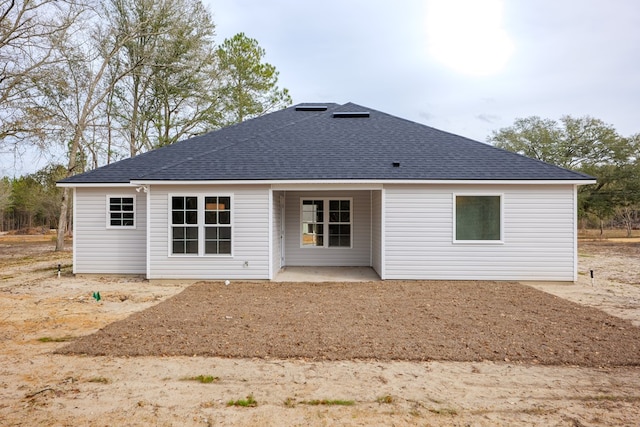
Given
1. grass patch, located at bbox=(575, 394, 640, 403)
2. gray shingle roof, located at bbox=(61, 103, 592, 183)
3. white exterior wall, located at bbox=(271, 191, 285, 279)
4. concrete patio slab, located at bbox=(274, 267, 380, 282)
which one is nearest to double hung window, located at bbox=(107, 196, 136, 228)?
gray shingle roof, located at bbox=(61, 103, 592, 183)

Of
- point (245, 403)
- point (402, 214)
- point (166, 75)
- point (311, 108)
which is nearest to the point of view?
point (245, 403)

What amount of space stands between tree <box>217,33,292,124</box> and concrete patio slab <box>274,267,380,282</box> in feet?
51.9

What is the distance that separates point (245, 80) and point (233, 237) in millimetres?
18185

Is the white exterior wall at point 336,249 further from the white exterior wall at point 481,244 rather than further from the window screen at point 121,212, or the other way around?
the window screen at point 121,212

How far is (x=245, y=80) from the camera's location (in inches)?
993

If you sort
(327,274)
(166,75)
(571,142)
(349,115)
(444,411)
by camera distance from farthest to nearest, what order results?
1. (571,142)
2. (166,75)
3. (349,115)
4. (327,274)
5. (444,411)

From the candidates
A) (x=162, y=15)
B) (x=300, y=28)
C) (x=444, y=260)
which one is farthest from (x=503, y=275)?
(x=162, y=15)

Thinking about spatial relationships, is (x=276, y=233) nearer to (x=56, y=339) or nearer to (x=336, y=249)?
(x=336, y=249)

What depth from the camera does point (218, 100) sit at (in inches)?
954

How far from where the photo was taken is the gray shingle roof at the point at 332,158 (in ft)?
32.1

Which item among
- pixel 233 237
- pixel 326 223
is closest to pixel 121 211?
pixel 233 237

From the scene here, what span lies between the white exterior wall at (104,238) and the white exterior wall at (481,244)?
6.84 m

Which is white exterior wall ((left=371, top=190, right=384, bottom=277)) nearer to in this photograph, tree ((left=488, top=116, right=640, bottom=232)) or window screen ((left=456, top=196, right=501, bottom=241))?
window screen ((left=456, top=196, right=501, bottom=241))

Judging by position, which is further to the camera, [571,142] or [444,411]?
[571,142]
